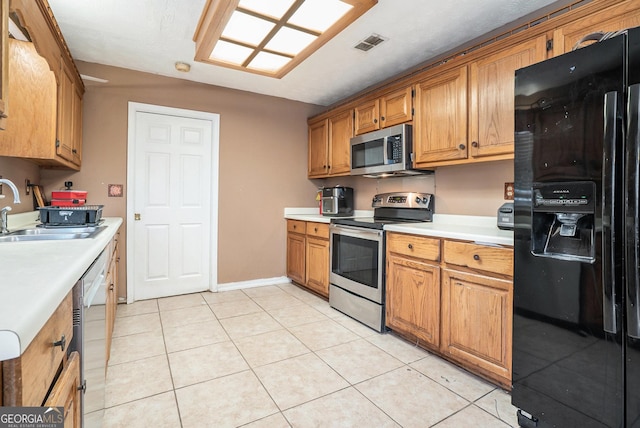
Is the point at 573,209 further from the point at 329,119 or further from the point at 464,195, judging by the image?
the point at 329,119

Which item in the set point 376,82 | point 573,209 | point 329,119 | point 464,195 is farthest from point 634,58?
point 329,119

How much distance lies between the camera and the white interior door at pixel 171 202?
10.8ft

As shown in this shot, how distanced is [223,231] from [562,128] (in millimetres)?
3242

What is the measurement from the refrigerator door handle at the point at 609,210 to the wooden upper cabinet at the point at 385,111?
1589mm

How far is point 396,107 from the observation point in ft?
9.21

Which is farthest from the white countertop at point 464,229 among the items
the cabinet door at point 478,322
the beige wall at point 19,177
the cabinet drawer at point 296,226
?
the beige wall at point 19,177

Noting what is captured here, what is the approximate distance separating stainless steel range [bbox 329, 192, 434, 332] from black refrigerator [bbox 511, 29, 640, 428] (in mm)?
1134

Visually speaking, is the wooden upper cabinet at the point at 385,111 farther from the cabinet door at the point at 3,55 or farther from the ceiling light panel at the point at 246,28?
the cabinet door at the point at 3,55

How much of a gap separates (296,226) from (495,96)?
248 centimetres

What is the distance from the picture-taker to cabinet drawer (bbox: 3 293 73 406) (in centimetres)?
51

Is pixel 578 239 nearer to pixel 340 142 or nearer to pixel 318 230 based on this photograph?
pixel 318 230

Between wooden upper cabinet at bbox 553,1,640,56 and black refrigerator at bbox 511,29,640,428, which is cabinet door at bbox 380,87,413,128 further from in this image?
black refrigerator at bbox 511,29,640,428

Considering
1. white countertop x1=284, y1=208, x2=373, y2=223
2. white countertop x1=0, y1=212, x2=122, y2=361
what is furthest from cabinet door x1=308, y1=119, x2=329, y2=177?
white countertop x1=0, y1=212, x2=122, y2=361

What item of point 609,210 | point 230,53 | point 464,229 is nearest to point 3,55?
point 230,53
